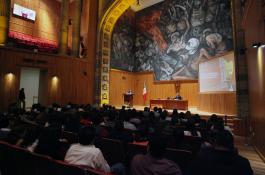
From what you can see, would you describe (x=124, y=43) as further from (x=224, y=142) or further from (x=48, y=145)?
(x=224, y=142)

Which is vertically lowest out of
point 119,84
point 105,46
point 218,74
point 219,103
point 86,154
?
point 86,154

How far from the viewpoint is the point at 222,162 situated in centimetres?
170

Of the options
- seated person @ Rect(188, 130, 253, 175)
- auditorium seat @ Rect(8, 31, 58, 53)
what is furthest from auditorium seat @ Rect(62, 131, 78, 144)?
auditorium seat @ Rect(8, 31, 58, 53)

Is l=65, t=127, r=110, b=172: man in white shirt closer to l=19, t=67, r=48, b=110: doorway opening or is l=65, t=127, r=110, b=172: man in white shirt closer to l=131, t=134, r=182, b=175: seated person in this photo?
l=131, t=134, r=182, b=175: seated person

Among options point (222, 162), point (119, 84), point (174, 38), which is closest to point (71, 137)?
point (222, 162)

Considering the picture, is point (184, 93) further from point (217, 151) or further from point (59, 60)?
point (217, 151)

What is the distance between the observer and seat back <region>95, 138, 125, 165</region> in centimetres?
281

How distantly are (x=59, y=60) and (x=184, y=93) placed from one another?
9.42 meters

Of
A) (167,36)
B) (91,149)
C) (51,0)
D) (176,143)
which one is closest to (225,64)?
(167,36)

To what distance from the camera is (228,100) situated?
9648 mm

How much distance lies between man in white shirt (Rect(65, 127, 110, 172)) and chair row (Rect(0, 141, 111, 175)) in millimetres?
224

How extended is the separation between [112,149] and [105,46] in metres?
13.0

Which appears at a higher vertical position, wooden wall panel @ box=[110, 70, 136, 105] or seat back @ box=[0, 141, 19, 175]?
wooden wall panel @ box=[110, 70, 136, 105]

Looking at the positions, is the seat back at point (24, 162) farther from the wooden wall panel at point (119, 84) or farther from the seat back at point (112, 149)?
the wooden wall panel at point (119, 84)
